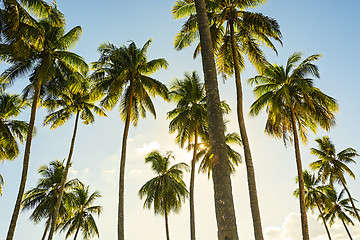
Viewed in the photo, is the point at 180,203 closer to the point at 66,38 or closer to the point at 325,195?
the point at 66,38

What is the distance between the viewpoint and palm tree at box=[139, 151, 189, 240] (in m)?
25.3

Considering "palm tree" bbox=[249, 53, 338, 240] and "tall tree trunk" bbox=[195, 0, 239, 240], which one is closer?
"tall tree trunk" bbox=[195, 0, 239, 240]

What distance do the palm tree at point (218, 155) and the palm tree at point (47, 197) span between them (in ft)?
76.6

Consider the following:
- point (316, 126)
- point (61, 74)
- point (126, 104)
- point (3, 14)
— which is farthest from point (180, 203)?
point (3, 14)

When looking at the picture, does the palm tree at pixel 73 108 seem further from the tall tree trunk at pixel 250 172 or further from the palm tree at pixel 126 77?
the tall tree trunk at pixel 250 172

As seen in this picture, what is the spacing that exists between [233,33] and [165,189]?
15850mm

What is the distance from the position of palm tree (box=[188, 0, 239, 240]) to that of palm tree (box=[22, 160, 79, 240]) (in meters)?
23.4

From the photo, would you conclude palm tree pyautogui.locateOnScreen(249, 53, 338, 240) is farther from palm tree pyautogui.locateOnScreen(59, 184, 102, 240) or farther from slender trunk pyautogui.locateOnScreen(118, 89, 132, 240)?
palm tree pyautogui.locateOnScreen(59, 184, 102, 240)

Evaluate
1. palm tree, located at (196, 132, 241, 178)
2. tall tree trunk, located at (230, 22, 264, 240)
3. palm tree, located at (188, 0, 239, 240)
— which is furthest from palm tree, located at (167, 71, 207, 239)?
palm tree, located at (188, 0, 239, 240)

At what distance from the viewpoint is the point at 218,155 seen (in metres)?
5.81

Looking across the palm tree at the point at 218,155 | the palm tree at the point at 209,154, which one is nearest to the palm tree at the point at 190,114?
the palm tree at the point at 209,154

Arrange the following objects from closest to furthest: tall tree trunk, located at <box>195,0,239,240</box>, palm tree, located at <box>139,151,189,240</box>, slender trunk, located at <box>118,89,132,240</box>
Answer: tall tree trunk, located at <box>195,0,239,240</box>, slender trunk, located at <box>118,89,132,240</box>, palm tree, located at <box>139,151,189,240</box>

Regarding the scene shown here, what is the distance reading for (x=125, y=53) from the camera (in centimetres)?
1775

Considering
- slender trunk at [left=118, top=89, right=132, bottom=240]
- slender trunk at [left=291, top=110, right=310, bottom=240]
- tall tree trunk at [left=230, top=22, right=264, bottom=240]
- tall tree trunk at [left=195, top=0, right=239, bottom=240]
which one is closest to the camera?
tall tree trunk at [left=195, top=0, right=239, bottom=240]
